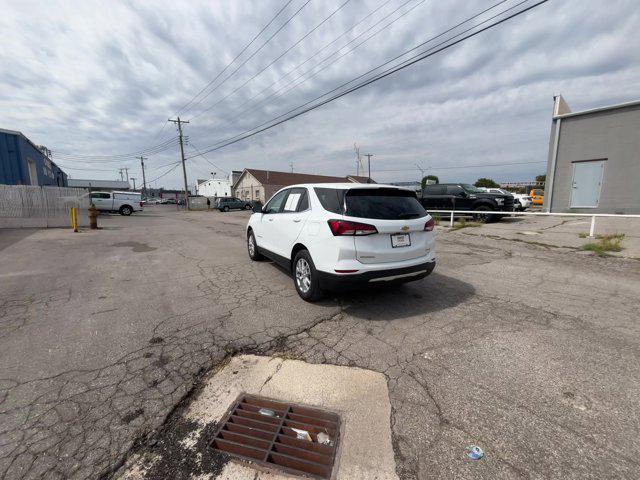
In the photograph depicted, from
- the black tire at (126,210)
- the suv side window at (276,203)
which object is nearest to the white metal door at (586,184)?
the suv side window at (276,203)

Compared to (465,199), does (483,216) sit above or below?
below

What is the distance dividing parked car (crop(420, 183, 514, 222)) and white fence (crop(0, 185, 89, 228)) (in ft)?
59.9

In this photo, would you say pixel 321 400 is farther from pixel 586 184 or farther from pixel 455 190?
pixel 586 184

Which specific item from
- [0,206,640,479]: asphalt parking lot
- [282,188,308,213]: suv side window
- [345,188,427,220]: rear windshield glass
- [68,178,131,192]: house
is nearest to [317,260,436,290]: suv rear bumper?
[0,206,640,479]: asphalt parking lot

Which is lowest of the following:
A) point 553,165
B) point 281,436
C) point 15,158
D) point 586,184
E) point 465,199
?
point 281,436

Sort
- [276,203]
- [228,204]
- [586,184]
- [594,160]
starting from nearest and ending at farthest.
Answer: [276,203] < [594,160] < [586,184] < [228,204]

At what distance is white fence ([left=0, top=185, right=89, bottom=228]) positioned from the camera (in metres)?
14.2

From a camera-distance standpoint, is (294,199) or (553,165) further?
(553,165)

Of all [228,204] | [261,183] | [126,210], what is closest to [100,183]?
[261,183]

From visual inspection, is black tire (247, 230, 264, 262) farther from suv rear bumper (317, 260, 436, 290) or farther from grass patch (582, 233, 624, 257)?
grass patch (582, 233, 624, 257)

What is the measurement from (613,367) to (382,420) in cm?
232

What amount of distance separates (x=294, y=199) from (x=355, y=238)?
5.62ft

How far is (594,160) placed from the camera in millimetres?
15703

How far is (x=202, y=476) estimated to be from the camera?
1.75 metres
